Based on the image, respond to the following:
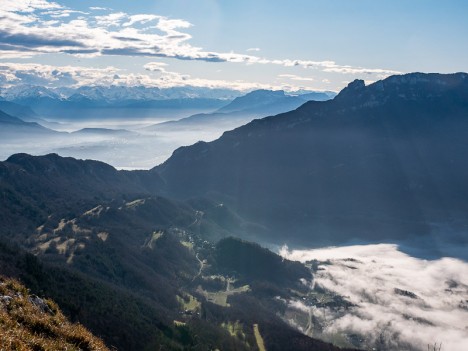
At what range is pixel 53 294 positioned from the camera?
126m

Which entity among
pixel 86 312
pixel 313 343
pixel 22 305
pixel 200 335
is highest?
pixel 22 305

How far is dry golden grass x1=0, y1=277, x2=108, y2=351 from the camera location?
128 ft

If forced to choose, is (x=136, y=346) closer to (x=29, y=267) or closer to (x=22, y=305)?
(x=29, y=267)

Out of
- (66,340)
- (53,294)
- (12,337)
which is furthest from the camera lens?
(53,294)

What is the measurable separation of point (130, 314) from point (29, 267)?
36542 mm


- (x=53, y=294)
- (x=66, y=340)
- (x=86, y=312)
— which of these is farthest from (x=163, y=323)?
(x=66, y=340)

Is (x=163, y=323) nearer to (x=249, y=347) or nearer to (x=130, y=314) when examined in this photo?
(x=130, y=314)

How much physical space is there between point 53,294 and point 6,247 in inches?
1234

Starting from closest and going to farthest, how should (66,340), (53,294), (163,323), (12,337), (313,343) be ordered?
(12,337) → (66,340) → (53,294) → (163,323) → (313,343)

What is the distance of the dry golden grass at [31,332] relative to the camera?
38.9m

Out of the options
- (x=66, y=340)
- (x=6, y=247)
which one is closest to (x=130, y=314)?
(x=6, y=247)

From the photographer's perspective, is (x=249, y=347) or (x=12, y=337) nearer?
(x=12, y=337)

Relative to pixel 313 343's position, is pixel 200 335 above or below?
above

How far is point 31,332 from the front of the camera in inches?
1895
